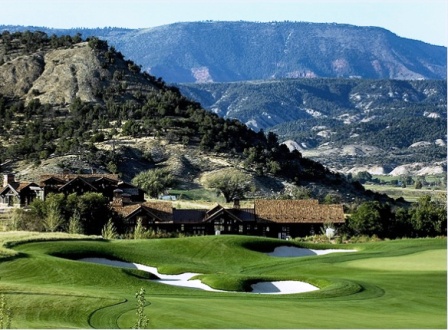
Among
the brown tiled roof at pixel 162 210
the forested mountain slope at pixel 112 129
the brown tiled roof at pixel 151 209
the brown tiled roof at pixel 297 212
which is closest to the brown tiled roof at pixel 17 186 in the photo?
the brown tiled roof at pixel 151 209

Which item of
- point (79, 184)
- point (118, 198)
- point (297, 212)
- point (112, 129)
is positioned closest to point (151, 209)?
point (118, 198)

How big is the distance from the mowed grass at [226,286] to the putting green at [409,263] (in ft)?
0.20

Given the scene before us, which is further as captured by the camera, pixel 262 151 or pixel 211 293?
pixel 262 151

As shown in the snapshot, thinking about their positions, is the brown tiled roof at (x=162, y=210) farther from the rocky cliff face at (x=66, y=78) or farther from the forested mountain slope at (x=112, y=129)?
the rocky cliff face at (x=66, y=78)

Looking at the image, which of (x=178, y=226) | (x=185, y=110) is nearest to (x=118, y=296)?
(x=178, y=226)

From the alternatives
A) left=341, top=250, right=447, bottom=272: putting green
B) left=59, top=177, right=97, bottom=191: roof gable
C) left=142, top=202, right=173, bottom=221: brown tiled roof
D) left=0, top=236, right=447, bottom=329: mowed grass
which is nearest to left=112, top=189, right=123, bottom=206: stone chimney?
left=59, top=177, right=97, bottom=191: roof gable

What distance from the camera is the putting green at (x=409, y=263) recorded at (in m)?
53.9

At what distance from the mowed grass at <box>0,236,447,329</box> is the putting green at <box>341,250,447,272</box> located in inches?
2.4

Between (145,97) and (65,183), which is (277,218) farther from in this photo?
(145,97)

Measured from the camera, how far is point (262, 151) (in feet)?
477

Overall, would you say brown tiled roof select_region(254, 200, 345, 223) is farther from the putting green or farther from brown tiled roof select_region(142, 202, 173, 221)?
the putting green

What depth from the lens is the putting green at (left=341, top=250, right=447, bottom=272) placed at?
5394 centimetres

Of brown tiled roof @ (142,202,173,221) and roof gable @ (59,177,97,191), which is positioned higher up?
roof gable @ (59,177,97,191)

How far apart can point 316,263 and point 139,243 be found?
12803 millimetres
